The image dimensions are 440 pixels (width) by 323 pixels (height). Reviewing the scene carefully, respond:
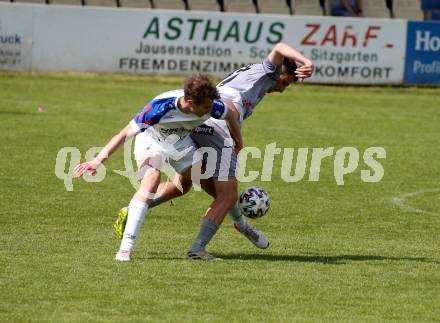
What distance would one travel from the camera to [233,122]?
920 cm

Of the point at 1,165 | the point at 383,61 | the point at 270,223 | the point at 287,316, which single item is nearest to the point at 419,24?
the point at 383,61

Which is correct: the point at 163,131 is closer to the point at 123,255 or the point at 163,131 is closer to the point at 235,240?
the point at 123,255

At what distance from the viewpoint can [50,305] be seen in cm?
736

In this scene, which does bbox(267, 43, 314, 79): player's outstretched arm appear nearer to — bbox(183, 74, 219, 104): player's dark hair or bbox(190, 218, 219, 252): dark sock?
bbox(183, 74, 219, 104): player's dark hair

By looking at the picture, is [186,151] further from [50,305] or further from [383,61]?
[383,61]

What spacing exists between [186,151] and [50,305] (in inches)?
96.1

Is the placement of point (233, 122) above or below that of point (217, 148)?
above

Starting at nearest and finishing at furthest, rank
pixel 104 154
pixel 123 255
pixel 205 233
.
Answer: pixel 104 154 < pixel 123 255 < pixel 205 233

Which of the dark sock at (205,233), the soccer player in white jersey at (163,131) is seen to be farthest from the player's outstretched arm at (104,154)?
the dark sock at (205,233)

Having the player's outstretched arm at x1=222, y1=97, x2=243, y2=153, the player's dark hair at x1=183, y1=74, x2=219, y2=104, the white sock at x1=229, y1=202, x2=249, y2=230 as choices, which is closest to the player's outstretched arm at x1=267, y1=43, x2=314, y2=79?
the player's outstretched arm at x1=222, y1=97, x2=243, y2=153

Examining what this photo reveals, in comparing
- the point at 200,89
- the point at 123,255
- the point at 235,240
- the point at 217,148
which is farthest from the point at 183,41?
the point at 200,89

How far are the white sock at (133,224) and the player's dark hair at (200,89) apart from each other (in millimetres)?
1053

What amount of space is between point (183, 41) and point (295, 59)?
1754 cm

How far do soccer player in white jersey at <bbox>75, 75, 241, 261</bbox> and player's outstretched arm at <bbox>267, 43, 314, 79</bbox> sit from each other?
70 cm
